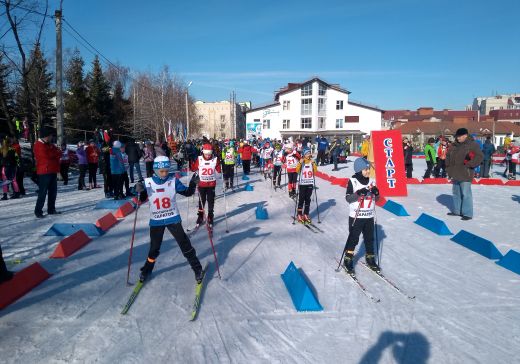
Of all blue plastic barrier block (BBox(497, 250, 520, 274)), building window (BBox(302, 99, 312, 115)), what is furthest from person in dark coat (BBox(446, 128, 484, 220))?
building window (BBox(302, 99, 312, 115))

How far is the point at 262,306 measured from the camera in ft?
13.8

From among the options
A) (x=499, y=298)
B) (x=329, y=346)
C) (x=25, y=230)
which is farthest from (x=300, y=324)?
(x=25, y=230)

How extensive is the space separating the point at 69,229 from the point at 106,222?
801 millimetres

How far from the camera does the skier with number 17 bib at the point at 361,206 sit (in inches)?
199

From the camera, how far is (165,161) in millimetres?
4500

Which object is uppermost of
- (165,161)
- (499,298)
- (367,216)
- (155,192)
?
(165,161)

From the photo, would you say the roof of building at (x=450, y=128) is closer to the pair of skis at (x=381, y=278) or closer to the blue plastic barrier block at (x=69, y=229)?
the pair of skis at (x=381, y=278)

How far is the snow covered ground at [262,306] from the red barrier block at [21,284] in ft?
0.43

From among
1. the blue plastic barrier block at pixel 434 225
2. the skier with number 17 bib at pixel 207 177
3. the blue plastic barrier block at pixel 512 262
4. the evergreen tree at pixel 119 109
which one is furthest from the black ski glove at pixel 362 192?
the evergreen tree at pixel 119 109

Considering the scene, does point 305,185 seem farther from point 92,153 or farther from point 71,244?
point 92,153

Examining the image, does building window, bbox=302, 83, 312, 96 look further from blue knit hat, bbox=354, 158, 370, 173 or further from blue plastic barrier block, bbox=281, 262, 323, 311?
blue plastic barrier block, bbox=281, 262, 323, 311

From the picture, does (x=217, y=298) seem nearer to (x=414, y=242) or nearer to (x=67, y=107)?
(x=414, y=242)

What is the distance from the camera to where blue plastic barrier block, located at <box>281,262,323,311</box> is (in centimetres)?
411

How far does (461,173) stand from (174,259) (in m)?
7.25
